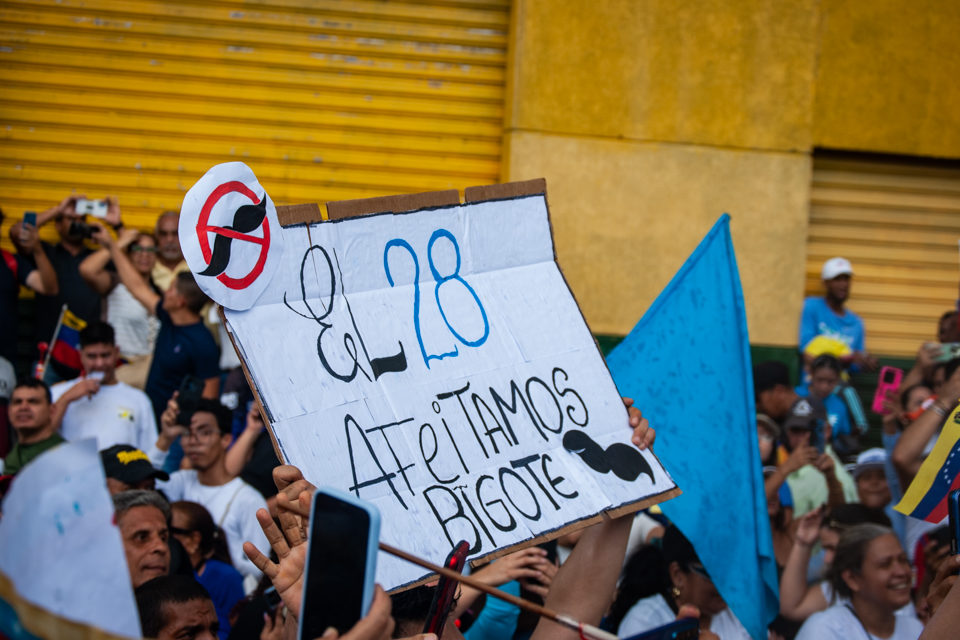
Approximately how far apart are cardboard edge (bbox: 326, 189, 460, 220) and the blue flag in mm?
1340

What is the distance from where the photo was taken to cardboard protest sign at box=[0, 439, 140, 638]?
4.01ft

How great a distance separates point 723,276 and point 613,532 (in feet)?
4.58

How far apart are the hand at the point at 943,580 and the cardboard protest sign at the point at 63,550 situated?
2091 millimetres

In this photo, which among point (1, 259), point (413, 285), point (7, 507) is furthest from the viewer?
point (1, 259)

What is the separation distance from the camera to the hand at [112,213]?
6816 mm

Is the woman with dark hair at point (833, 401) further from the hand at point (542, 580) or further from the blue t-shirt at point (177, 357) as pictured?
the blue t-shirt at point (177, 357)

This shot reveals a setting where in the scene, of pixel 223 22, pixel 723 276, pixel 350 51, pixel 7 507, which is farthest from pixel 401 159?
pixel 7 507

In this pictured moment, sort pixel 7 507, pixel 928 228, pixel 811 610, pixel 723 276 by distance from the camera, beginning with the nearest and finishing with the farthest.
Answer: pixel 7 507 < pixel 723 276 < pixel 811 610 < pixel 928 228

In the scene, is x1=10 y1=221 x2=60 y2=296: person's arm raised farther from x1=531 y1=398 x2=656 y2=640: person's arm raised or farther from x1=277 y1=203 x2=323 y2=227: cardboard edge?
x1=531 y1=398 x2=656 y2=640: person's arm raised

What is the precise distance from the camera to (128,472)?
13.8 ft

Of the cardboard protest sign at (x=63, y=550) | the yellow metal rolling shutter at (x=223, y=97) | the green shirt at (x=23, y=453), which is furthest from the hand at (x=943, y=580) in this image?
the yellow metal rolling shutter at (x=223, y=97)

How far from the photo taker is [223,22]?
734cm

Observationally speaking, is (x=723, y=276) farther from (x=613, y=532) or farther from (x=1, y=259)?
(x=1, y=259)

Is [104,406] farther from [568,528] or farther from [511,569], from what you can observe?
[568,528]
